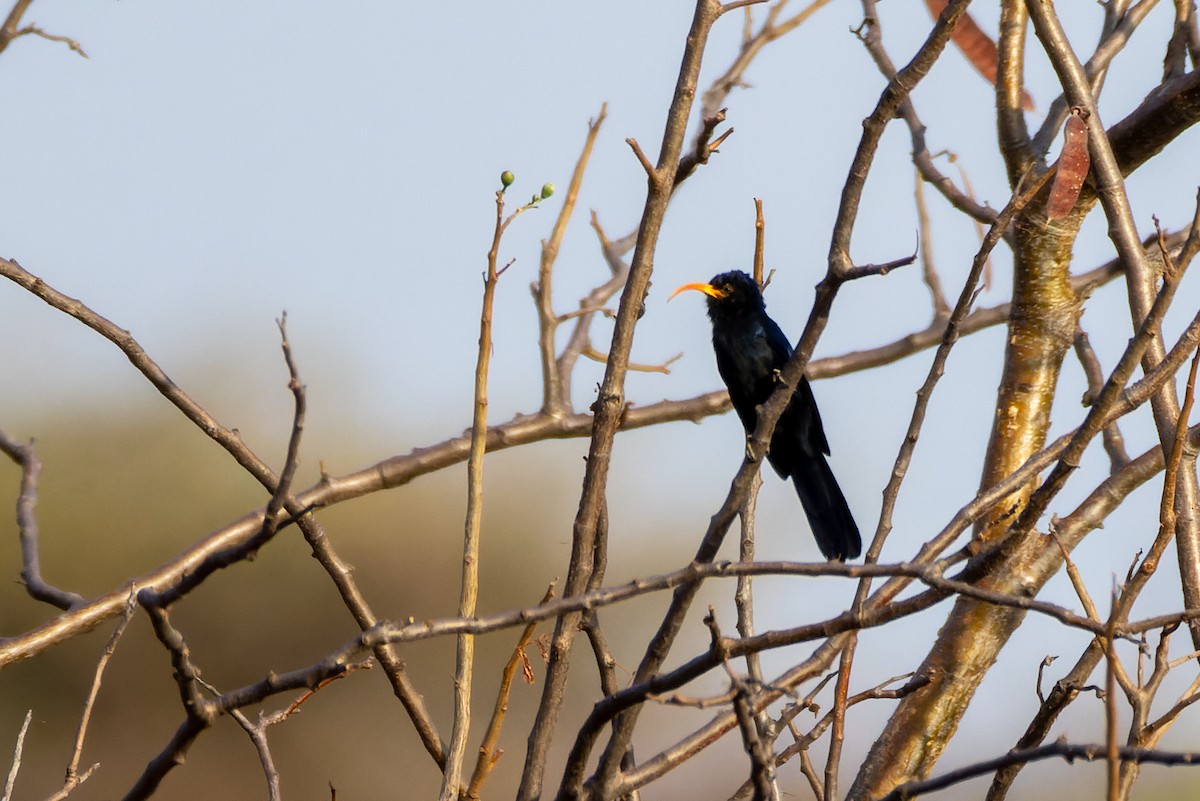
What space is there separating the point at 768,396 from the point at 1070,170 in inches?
105

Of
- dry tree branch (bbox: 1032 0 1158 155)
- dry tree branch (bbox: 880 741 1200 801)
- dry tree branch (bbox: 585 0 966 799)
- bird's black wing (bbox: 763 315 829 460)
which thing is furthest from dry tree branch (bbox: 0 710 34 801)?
bird's black wing (bbox: 763 315 829 460)

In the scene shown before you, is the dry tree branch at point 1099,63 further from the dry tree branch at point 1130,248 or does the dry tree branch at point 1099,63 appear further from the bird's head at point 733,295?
the bird's head at point 733,295

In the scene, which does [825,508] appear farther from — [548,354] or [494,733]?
[494,733]

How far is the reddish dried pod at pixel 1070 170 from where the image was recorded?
2.24 metres

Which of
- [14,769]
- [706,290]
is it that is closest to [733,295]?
[706,290]

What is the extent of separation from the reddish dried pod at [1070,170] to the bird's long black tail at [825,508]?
8.43 ft

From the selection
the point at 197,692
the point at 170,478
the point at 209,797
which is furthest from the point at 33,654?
the point at 170,478

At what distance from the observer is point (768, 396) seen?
4930mm

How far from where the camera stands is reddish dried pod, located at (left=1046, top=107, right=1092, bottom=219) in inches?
88.0

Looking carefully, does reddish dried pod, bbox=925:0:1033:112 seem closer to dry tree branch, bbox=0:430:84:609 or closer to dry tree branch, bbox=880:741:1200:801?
dry tree branch, bbox=880:741:1200:801

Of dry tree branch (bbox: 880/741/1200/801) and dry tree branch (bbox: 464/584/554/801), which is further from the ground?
dry tree branch (bbox: 464/584/554/801)

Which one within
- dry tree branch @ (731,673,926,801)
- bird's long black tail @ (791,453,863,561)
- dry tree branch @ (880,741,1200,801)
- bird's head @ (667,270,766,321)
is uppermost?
bird's head @ (667,270,766,321)

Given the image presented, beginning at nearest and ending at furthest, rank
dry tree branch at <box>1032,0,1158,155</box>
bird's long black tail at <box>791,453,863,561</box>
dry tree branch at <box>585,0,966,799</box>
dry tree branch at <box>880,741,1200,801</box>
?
dry tree branch at <box>880,741,1200,801</box>
dry tree branch at <box>585,0,966,799</box>
dry tree branch at <box>1032,0,1158,155</box>
bird's long black tail at <box>791,453,863,561</box>

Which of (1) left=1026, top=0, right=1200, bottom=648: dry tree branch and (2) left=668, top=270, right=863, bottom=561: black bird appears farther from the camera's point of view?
(2) left=668, top=270, right=863, bottom=561: black bird
